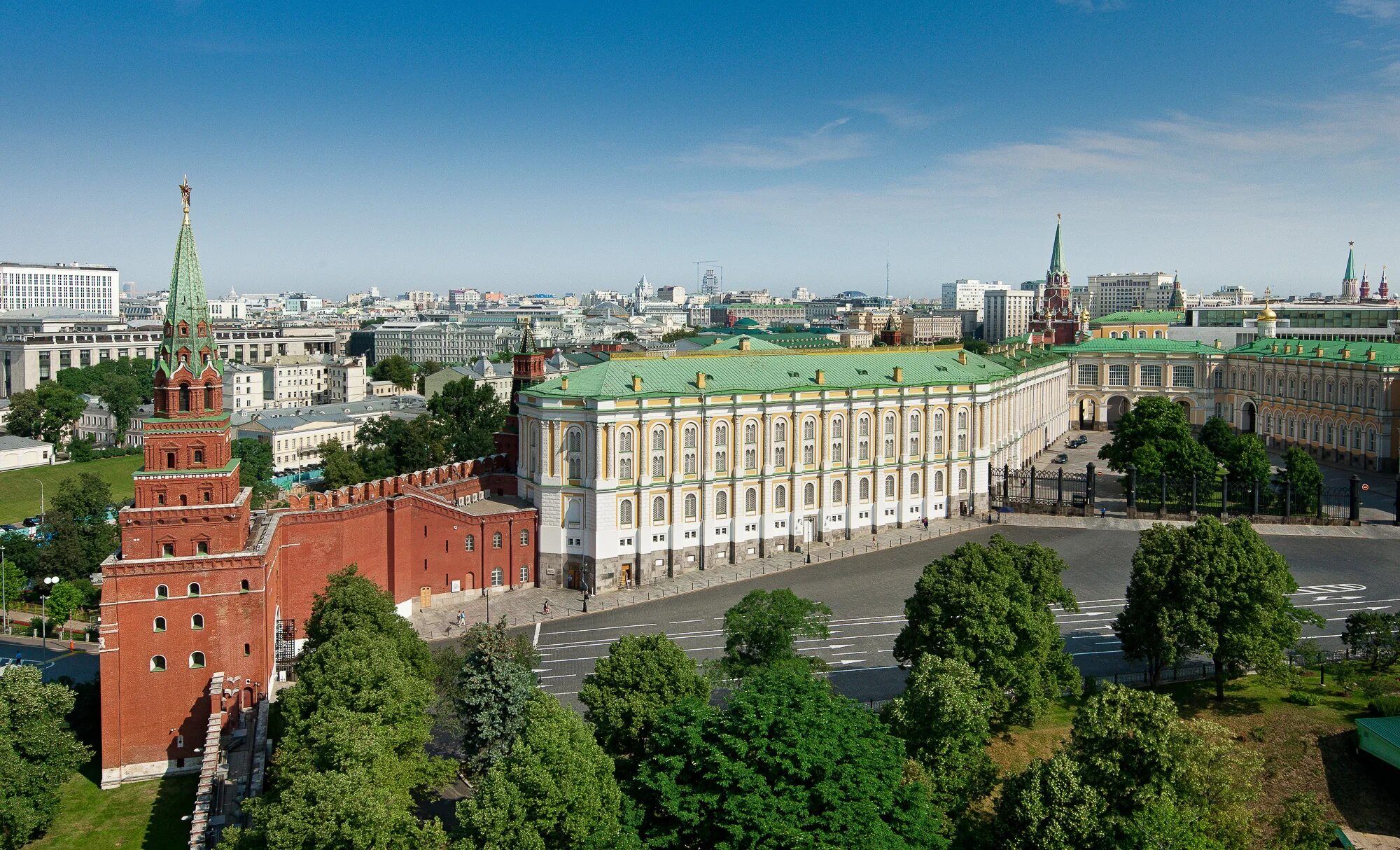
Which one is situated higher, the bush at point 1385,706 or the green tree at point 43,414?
the green tree at point 43,414

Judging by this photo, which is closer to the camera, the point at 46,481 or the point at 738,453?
the point at 738,453

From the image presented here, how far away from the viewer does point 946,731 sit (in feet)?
131

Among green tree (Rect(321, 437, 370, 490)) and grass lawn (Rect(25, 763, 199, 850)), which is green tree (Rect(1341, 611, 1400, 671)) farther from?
green tree (Rect(321, 437, 370, 490))

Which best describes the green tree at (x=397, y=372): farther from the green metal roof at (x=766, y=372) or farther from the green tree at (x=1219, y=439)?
the green tree at (x=1219, y=439)

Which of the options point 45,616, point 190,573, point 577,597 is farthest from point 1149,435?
point 45,616

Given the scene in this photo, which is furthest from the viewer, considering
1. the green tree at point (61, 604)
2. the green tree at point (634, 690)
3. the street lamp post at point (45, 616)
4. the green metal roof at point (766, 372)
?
the green metal roof at point (766, 372)

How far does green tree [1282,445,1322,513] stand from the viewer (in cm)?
8450

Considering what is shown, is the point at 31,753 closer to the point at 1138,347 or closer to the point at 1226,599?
the point at 1226,599

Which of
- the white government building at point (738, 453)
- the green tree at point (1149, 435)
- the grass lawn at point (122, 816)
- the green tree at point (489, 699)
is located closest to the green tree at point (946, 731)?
the green tree at point (489, 699)

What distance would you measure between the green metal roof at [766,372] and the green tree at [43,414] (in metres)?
98.1

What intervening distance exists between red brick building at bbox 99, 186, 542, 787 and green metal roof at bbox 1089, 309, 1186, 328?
141 m

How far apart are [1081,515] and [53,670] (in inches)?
2827

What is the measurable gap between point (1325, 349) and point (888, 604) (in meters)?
77.3

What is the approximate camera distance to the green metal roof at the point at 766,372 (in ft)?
239
